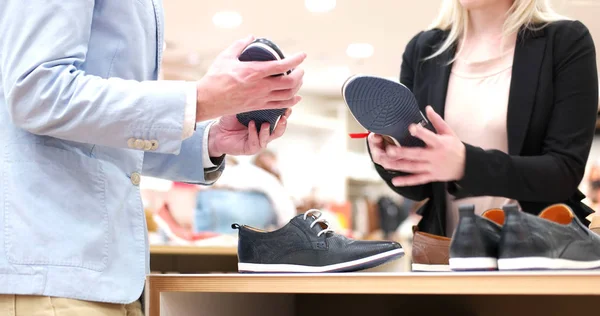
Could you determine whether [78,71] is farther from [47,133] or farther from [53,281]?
[53,281]

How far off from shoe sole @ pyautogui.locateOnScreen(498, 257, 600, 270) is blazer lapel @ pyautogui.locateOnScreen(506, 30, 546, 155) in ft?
1.32

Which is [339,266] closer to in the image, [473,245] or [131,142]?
[473,245]

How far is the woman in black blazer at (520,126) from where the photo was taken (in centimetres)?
106

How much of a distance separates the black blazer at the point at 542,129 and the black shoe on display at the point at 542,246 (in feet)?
0.85

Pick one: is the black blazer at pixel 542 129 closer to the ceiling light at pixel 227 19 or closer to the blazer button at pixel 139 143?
the blazer button at pixel 139 143

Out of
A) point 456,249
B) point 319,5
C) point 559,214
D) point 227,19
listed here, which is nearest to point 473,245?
point 456,249

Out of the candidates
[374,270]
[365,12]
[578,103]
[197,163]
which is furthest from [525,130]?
[365,12]

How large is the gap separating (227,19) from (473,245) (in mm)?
4650

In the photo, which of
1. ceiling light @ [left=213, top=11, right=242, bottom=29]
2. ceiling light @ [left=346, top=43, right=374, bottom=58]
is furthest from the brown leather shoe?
ceiling light @ [left=346, top=43, right=374, bottom=58]

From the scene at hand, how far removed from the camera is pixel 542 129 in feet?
3.98

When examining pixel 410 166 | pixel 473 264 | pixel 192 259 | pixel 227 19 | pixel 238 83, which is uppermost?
pixel 227 19

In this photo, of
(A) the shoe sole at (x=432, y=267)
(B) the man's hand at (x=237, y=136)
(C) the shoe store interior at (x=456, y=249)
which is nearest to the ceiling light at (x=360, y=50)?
(C) the shoe store interior at (x=456, y=249)

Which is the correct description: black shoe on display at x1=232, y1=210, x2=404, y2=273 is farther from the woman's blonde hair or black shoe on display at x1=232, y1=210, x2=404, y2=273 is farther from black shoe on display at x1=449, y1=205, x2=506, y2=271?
the woman's blonde hair

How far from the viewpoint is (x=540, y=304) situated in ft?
3.67
